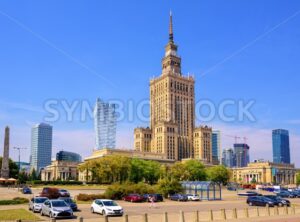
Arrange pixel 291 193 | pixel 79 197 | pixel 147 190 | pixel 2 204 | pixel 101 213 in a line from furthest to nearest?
pixel 291 193 → pixel 147 190 → pixel 79 197 → pixel 2 204 → pixel 101 213

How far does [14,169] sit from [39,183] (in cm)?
2850

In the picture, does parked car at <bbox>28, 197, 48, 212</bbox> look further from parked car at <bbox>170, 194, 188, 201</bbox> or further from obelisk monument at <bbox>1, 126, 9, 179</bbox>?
obelisk monument at <bbox>1, 126, 9, 179</bbox>

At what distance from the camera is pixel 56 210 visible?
1534 inches

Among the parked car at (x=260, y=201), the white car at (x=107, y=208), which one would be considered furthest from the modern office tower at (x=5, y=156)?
the white car at (x=107, y=208)

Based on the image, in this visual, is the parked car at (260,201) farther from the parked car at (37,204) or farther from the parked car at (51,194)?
the parked car at (37,204)

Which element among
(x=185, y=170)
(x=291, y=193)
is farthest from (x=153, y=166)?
(x=291, y=193)

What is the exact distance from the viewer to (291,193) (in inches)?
3824

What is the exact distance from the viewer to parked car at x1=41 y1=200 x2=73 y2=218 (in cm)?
3869

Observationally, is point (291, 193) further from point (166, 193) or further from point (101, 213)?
point (101, 213)

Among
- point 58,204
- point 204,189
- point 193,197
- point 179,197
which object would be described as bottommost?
point 193,197

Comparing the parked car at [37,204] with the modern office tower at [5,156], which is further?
the modern office tower at [5,156]

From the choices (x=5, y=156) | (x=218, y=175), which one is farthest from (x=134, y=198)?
(x=218, y=175)

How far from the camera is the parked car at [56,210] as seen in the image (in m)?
38.7

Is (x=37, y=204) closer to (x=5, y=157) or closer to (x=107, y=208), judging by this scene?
(x=107, y=208)
